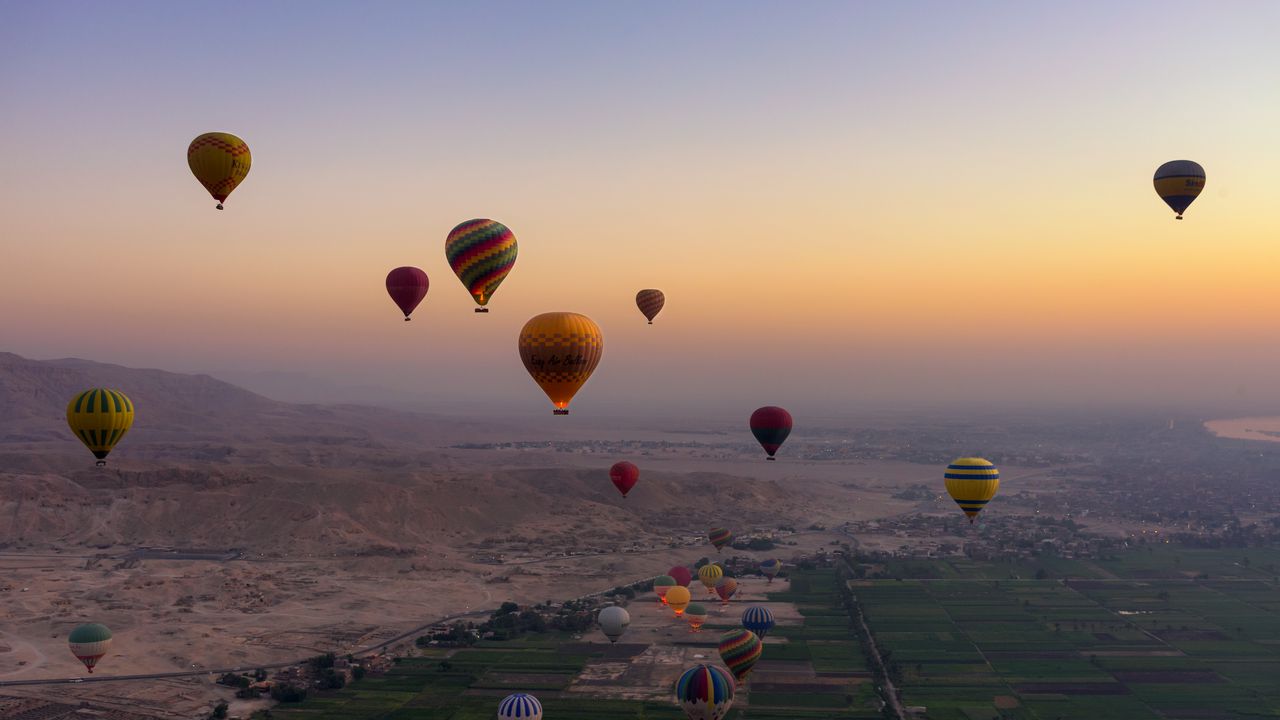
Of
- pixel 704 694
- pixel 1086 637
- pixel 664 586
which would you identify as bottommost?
pixel 1086 637

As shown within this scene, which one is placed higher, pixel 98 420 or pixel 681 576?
pixel 98 420

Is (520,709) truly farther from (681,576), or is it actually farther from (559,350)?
(681,576)

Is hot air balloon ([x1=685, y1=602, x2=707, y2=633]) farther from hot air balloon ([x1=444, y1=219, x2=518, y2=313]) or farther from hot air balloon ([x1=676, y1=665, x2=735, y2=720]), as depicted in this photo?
hot air balloon ([x1=444, y1=219, x2=518, y2=313])

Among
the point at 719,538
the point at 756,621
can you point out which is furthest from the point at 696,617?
the point at 719,538

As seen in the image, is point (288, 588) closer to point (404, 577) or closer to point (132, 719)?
point (404, 577)

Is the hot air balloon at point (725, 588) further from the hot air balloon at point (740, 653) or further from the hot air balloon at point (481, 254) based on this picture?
the hot air balloon at point (481, 254)

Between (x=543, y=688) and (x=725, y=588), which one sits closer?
(x=543, y=688)

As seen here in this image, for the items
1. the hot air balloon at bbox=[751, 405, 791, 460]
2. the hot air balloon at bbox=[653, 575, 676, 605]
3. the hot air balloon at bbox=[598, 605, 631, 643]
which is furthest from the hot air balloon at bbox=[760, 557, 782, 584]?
the hot air balloon at bbox=[751, 405, 791, 460]

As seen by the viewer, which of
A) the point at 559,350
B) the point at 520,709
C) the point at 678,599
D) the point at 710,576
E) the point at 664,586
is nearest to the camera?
the point at 559,350
